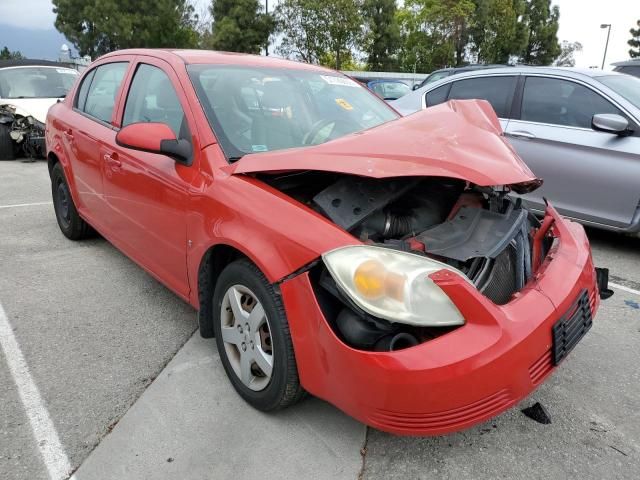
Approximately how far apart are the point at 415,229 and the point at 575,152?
3023mm

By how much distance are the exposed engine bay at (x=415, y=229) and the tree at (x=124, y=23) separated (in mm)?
35184

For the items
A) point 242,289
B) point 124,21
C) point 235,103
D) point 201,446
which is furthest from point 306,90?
point 124,21

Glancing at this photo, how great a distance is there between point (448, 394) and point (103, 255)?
351 cm

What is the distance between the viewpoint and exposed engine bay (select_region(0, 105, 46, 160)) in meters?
9.20

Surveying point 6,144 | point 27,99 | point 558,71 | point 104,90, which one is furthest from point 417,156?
point 27,99

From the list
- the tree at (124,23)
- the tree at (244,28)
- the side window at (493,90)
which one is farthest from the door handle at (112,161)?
the tree at (244,28)

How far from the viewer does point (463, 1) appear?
119 feet

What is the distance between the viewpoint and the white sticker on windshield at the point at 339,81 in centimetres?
342

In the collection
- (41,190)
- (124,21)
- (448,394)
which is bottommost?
(41,190)

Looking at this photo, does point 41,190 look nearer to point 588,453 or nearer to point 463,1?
point 588,453

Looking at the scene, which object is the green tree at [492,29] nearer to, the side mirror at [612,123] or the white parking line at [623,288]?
the side mirror at [612,123]

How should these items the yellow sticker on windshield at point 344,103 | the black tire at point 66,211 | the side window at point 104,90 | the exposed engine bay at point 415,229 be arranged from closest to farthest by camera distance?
1. the exposed engine bay at point 415,229
2. the yellow sticker on windshield at point 344,103
3. the side window at point 104,90
4. the black tire at point 66,211

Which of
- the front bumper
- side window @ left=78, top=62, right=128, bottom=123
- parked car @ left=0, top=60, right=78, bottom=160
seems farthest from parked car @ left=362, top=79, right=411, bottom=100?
the front bumper

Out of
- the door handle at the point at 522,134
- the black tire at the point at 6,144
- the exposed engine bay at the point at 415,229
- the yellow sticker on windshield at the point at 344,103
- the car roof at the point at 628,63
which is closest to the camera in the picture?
the exposed engine bay at the point at 415,229
